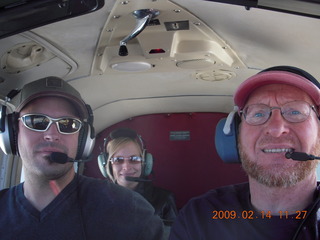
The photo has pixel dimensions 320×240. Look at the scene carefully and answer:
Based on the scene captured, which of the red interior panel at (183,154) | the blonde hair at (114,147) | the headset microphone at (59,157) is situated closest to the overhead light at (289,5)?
the headset microphone at (59,157)

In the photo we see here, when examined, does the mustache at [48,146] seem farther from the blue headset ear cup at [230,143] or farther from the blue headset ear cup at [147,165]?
the blue headset ear cup at [147,165]

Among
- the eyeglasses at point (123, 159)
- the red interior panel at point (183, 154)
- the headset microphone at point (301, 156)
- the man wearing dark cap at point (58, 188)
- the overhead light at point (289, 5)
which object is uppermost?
the overhead light at point (289, 5)

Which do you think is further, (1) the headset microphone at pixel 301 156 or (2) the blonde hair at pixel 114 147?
(2) the blonde hair at pixel 114 147

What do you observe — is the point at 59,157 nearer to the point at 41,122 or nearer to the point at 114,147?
the point at 41,122

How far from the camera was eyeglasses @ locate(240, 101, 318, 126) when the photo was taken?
1.59 m

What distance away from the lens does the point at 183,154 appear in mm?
4180

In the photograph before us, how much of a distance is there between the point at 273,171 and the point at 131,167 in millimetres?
2014

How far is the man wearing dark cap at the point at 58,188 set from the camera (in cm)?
192

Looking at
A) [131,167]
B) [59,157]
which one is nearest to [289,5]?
[59,157]

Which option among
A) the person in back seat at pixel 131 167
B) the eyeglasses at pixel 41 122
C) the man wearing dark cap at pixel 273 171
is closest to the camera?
the man wearing dark cap at pixel 273 171

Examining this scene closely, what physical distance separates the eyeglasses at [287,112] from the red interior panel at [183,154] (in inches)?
95.7

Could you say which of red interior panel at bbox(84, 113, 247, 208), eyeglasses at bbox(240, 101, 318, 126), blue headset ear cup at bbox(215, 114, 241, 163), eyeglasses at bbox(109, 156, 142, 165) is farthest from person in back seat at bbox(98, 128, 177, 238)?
eyeglasses at bbox(240, 101, 318, 126)

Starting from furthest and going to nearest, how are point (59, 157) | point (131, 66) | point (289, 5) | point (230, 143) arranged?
point (131, 66) → point (59, 157) → point (230, 143) → point (289, 5)

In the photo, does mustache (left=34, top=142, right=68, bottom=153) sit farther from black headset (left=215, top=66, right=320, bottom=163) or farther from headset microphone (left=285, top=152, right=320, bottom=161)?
headset microphone (left=285, top=152, right=320, bottom=161)
